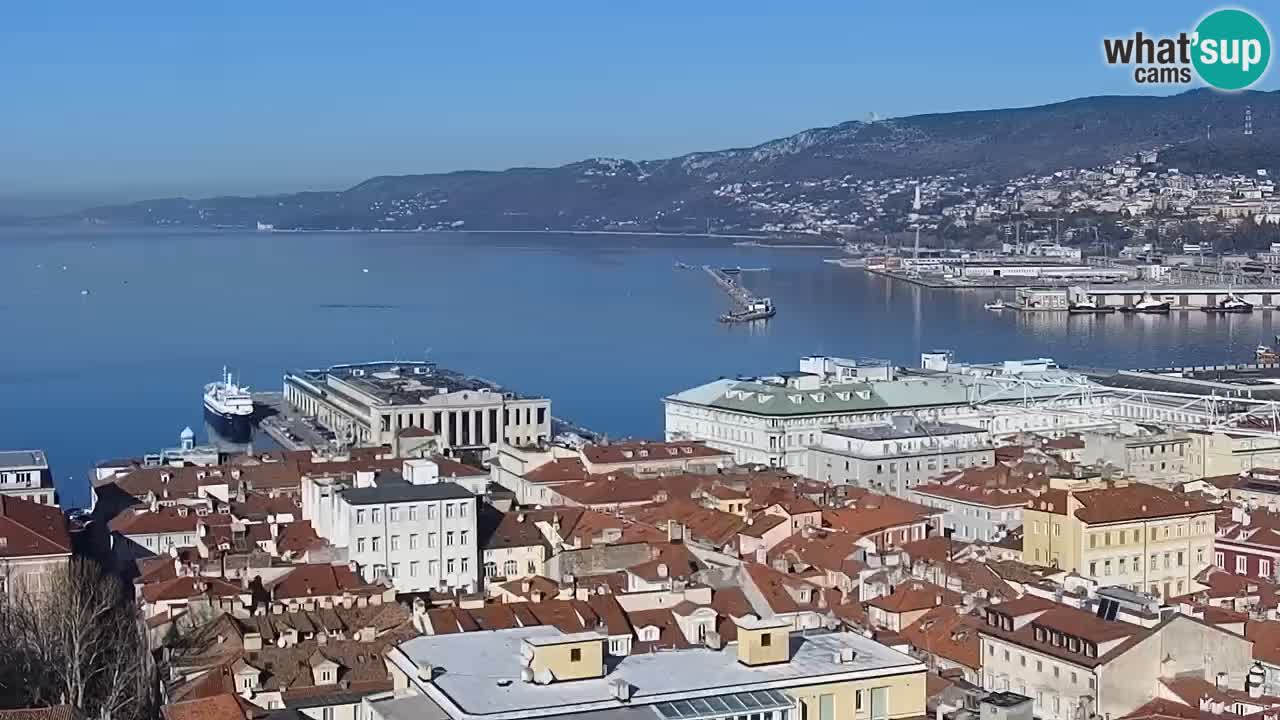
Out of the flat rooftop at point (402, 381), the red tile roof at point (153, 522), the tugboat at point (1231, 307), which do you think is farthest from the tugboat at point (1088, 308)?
the red tile roof at point (153, 522)

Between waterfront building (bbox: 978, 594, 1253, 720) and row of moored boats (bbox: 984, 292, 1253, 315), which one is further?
row of moored boats (bbox: 984, 292, 1253, 315)

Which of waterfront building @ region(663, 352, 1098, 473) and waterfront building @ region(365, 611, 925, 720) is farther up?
waterfront building @ region(365, 611, 925, 720)

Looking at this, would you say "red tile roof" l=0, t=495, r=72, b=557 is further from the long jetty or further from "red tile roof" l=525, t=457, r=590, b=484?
the long jetty

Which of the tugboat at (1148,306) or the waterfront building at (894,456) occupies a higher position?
the waterfront building at (894,456)

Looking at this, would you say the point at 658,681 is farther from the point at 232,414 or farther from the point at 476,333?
the point at 476,333

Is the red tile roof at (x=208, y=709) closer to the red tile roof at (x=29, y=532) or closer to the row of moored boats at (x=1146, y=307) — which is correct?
the red tile roof at (x=29, y=532)

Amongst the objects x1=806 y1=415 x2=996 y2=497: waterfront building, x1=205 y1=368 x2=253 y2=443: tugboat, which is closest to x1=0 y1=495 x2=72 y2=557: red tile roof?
x1=806 y1=415 x2=996 y2=497: waterfront building

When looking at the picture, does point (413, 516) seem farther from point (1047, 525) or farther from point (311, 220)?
point (311, 220)

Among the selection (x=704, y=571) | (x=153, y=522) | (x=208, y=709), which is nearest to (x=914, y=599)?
(x=704, y=571)
